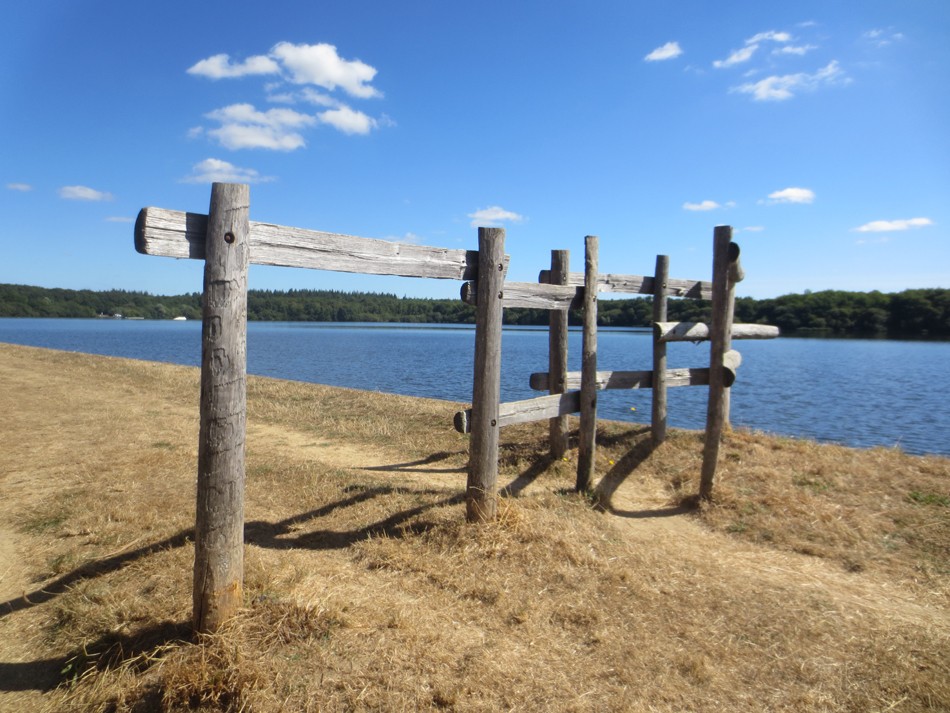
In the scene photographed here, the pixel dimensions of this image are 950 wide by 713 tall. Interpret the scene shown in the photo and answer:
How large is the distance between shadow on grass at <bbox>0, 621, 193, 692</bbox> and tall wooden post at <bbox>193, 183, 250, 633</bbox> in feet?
0.97

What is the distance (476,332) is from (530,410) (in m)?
1.30

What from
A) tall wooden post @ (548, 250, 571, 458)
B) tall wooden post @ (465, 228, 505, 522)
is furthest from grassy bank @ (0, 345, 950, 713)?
tall wooden post @ (548, 250, 571, 458)

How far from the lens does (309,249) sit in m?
4.97

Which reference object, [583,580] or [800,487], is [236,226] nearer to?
[583,580]

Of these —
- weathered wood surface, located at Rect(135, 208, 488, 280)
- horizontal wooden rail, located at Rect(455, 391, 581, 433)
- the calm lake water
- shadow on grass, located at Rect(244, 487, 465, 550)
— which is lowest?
Result: the calm lake water

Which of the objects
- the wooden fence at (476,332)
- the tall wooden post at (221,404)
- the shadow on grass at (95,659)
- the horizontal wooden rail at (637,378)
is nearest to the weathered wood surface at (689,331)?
the wooden fence at (476,332)

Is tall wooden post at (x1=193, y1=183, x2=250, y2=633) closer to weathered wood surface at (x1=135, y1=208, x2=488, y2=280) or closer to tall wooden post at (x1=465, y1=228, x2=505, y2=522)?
weathered wood surface at (x1=135, y1=208, x2=488, y2=280)

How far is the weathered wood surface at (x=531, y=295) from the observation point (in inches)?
253

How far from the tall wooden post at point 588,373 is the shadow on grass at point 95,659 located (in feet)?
16.9

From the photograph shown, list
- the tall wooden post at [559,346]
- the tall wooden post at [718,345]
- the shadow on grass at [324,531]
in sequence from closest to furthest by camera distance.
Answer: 1. the shadow on grass at [324,531]
2. the tall wooden post at [718,345]
3. the tall wooden post at [559,346]

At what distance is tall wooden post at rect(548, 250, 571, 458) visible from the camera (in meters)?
8.62

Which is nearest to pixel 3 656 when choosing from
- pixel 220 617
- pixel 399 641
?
pixel 220 617

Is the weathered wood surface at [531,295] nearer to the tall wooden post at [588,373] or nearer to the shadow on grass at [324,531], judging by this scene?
the tall wooden post at [588,373]

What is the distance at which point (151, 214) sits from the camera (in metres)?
3.94
